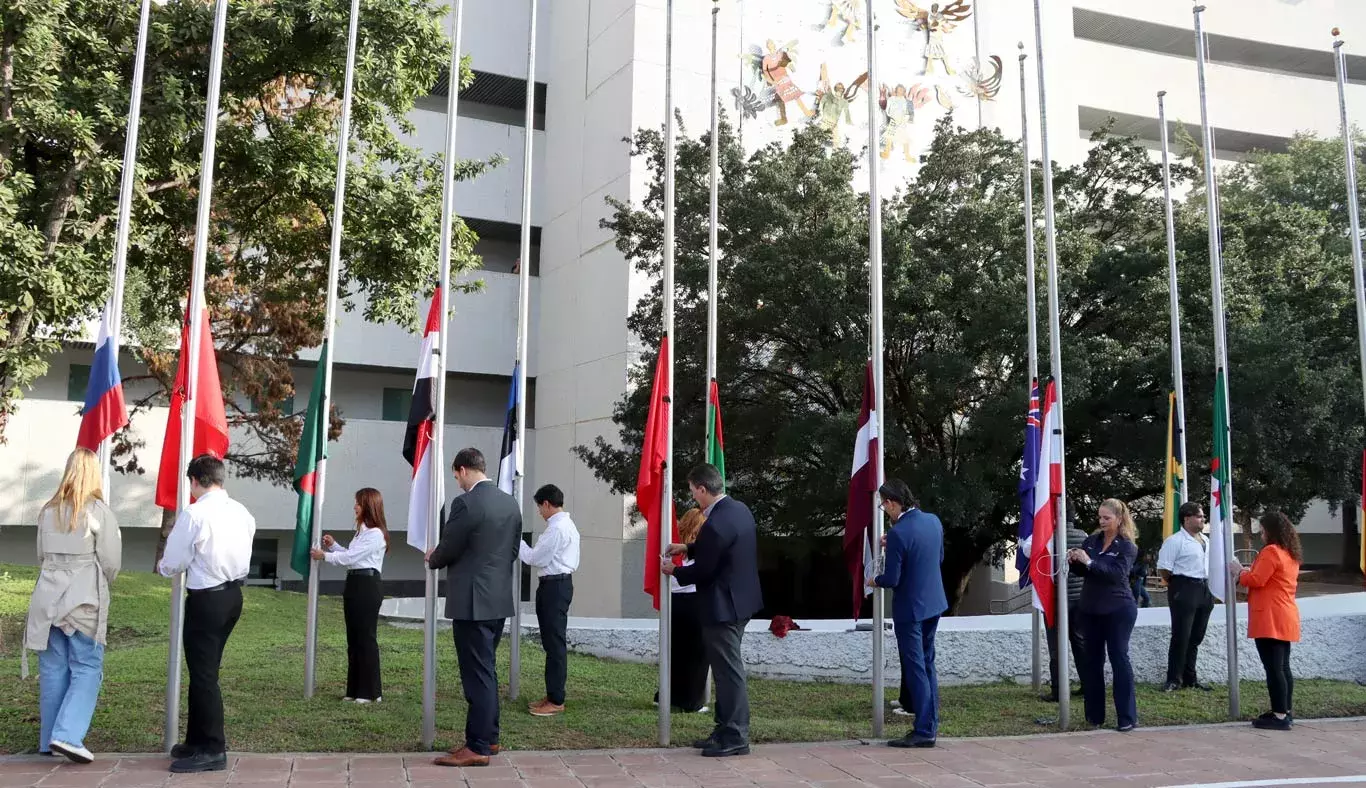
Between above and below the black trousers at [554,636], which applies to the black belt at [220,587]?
above

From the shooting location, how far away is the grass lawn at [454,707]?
7.35 metres

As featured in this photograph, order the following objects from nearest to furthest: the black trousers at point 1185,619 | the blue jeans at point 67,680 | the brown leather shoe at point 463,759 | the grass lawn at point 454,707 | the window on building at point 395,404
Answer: the blue jeans at point 67,680
the brown leather shoe at point 463,759
the grass lawn at point 454,707
the black trousers at point 1185,619
the window on building at point 395,404

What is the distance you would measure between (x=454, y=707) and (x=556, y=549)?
4.94 ft

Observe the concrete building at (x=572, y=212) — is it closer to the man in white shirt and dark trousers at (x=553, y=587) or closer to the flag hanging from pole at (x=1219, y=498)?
the man in white shirt and dark trousers at (x=553, y=587)

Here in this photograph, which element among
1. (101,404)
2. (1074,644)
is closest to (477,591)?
(101,404)

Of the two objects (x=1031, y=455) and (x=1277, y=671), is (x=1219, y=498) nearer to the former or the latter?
(x=1277, y=671)

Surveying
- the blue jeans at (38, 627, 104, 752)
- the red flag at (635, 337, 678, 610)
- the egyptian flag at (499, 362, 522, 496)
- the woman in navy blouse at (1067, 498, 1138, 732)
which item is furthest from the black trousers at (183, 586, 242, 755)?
the woman in navy blouse at (1067, 498, 1138, 732)

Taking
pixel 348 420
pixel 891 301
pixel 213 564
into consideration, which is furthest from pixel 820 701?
pixel 348 420

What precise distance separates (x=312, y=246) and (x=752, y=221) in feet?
21.9

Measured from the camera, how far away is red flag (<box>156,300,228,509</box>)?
7.35 m

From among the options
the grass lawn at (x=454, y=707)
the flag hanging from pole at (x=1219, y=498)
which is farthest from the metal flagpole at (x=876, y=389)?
the flag hanging from pole at (x=1219, y=498)

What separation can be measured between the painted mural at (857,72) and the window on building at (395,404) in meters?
11.6

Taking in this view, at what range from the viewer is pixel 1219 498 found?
9.32 meters

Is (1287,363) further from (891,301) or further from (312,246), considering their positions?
(312,246)
